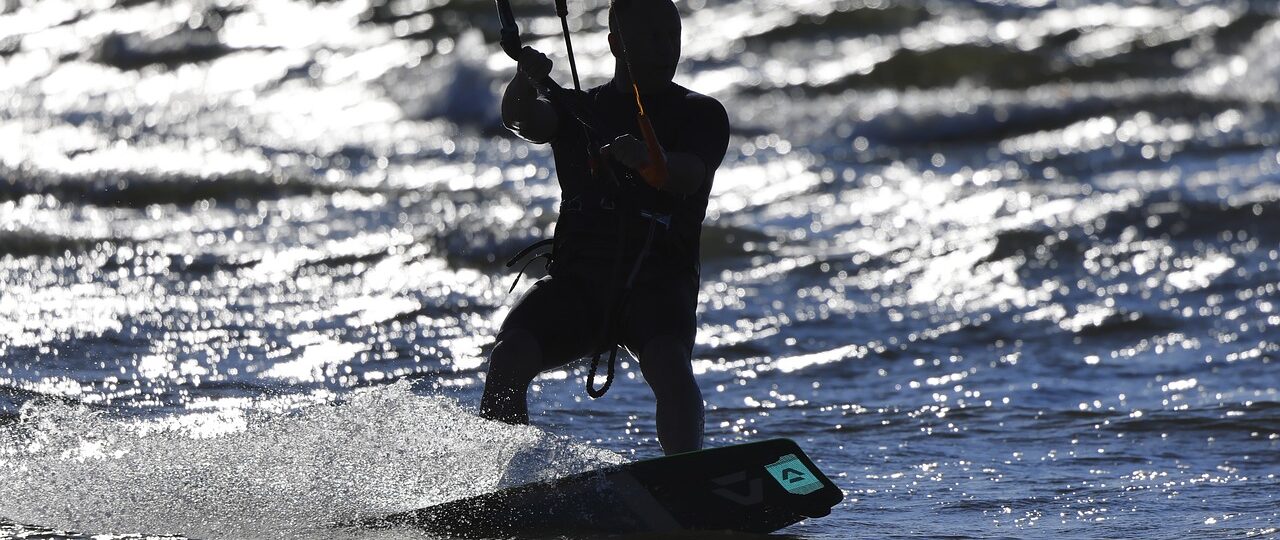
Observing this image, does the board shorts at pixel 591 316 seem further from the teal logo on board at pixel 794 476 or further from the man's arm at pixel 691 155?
the teal logo on board at pixel 794 476

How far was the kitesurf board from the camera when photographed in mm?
4754

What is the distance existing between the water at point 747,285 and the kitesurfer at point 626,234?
0.88 feet

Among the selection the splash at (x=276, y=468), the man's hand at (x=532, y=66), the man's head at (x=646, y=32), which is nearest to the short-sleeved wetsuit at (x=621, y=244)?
the man's head at (x=646, y=32)

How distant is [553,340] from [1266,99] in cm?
1799

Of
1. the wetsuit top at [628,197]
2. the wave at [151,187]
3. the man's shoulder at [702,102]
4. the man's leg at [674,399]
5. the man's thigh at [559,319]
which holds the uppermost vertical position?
the wave at [151,187]

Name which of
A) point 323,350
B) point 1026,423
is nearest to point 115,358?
point 323,350

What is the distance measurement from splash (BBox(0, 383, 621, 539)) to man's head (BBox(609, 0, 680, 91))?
1220 millimetres

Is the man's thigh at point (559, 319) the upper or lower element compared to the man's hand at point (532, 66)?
lower

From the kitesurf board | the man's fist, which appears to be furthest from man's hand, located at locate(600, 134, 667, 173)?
the kitesurf board

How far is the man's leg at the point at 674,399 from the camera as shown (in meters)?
4.81

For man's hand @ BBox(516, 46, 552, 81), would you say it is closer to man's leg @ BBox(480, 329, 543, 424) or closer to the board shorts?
the board shorts

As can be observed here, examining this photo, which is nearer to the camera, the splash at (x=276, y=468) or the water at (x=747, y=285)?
the splash at (x=276, y=468)

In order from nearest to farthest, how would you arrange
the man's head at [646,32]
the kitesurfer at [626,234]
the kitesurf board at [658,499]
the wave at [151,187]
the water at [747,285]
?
the kitesurf board at [658,499], the kitesurfer at [626,234], the man's head at [646,32], the water at [747,285], the wave at [151,187]

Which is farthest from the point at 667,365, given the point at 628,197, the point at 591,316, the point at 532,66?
the point at 532,66
